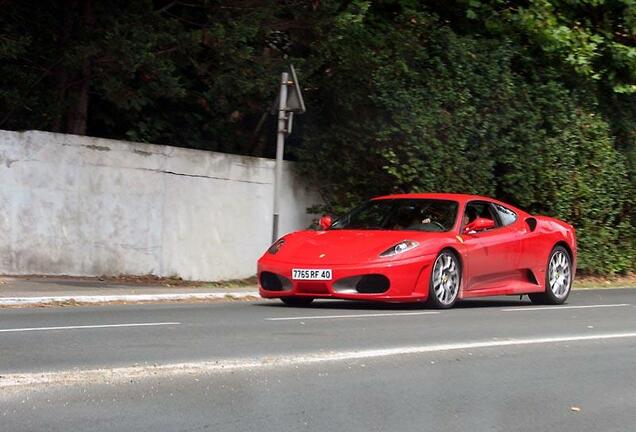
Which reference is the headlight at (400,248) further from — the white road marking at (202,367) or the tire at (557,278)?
the white road marking at (202,367)

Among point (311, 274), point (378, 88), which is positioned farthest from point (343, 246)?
point (378, 88)

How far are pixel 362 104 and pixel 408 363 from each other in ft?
35.0

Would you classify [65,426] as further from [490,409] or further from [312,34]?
[312,34]

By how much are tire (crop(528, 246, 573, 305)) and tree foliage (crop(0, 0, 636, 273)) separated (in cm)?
400

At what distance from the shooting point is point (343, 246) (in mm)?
12789

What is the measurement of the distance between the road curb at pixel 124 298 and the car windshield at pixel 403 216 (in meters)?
1.80

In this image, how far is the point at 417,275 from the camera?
12562 mm

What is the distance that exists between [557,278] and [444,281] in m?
2.40

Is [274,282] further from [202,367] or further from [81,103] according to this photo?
[81,103]

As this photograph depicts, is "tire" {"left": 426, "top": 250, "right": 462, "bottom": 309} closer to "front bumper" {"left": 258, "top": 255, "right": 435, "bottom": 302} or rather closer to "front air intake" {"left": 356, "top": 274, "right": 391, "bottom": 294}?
"front bumper" {"left": 258, "top": 255, "right": 435, "bottom": 302}

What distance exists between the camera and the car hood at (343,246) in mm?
12555

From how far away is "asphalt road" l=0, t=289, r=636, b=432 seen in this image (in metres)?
6.40

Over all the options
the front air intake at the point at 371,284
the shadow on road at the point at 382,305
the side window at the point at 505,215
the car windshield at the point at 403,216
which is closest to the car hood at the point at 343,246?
the front air intake at the point at 371,284

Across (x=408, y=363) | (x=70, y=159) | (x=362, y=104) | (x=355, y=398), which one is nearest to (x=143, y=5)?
(x=70, y=159)
